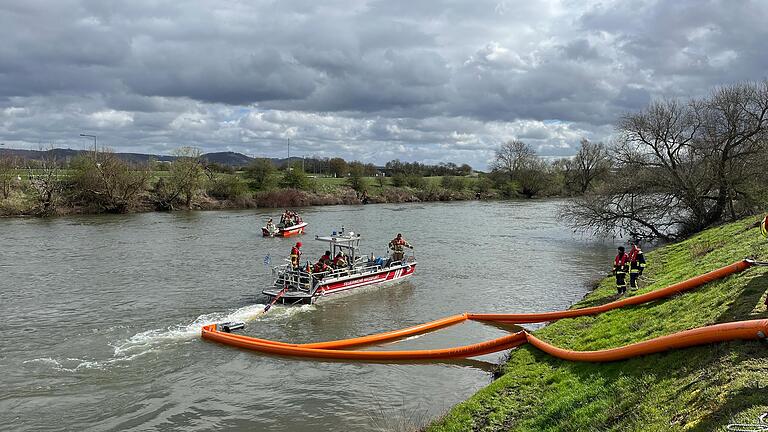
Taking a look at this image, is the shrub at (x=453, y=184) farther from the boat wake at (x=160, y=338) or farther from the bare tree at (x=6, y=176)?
the boat wake at (x=160, y=338)

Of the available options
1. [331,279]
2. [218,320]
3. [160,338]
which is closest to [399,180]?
[331,279]

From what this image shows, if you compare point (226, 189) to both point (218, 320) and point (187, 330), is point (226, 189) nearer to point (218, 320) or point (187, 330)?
point (218, 320)

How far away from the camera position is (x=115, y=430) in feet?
37.3

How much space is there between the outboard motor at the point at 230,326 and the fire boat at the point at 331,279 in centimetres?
311

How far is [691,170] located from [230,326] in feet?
104

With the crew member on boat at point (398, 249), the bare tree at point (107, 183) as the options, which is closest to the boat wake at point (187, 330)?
the crew member on boat at point (398, 249)

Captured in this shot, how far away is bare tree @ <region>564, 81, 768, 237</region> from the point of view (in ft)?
110

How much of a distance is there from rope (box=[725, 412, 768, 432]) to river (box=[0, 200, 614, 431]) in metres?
6.50

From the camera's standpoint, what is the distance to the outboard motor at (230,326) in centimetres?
1764

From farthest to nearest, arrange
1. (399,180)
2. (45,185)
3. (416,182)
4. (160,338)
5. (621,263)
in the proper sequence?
(399,180) < (416,182) < (45,185) < (621,263) < (160,338)

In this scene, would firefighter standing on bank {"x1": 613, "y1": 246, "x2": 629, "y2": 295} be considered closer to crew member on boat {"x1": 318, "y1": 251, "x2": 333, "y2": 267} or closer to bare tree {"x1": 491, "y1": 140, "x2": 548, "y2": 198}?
crew member on boat {"x1": 318, "y1": 251, "x2": 333, "y2": 267}

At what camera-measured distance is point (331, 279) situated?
22656 mm

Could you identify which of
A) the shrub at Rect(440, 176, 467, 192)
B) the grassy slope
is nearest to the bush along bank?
the shrub at Rect(440, 176, 467, 192)

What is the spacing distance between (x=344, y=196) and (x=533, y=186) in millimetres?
38300
